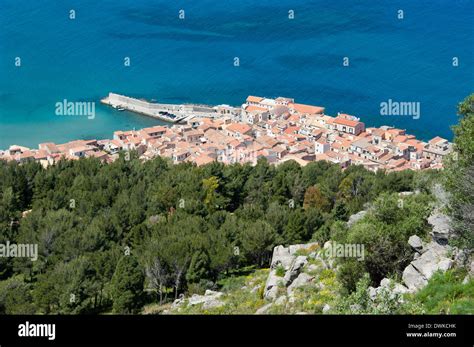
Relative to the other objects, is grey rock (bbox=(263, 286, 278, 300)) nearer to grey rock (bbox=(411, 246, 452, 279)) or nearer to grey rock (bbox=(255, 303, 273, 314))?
grey rock (bbox=(255, 303, 273, 314))

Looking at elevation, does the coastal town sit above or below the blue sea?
below

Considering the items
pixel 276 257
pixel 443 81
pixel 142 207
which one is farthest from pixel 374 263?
pixel 443 81

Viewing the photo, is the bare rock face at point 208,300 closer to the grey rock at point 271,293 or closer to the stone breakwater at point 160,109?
the grey rock at point 271,293

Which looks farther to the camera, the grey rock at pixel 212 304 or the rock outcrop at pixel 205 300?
the rock outcrop at pixel 205 300

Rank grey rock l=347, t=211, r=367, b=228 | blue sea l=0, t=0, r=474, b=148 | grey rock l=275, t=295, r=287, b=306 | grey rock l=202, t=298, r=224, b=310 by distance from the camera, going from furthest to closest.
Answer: blue sea l=0, t=0, r=474, b=148 → grey rock l=347, t=211, r=367, b=228 → grey rock l=202, t=298, r=224, b=310 → grey rock l=275, t=295, r=287, b=306

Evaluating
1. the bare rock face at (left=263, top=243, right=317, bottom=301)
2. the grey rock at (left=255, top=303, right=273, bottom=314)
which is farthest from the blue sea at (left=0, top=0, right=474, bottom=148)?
the grey rock at (left=255, top=303, right=273, bottom=314)

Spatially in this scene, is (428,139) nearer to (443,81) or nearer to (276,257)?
(443,81)

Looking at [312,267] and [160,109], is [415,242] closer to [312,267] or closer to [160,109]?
[312,267]

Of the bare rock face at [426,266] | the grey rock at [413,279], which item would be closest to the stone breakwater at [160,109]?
the bare rock face at [426,266]

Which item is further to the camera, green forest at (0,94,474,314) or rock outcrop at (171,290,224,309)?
rock outcrop at (171,290,224,309)
